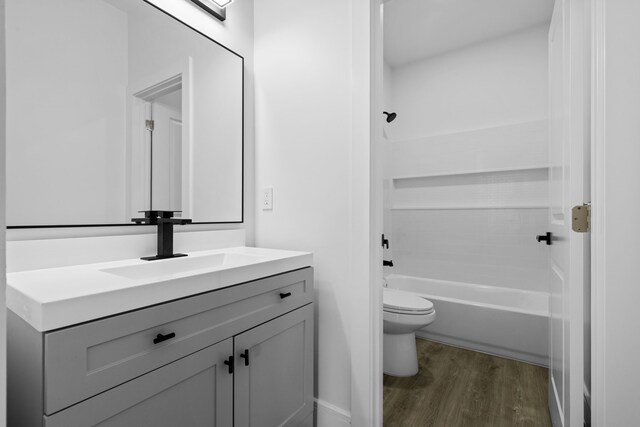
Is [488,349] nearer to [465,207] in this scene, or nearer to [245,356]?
[465,207]

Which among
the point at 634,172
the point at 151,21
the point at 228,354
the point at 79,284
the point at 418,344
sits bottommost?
the point at 418,344

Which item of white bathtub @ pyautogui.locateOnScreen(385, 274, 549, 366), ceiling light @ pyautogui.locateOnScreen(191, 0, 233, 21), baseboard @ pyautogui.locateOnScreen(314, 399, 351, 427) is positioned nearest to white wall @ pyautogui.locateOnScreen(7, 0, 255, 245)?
ceiling light @ pyautogui.locateOnScreen(191, 0, 233, 21)

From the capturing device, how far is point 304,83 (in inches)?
60.3

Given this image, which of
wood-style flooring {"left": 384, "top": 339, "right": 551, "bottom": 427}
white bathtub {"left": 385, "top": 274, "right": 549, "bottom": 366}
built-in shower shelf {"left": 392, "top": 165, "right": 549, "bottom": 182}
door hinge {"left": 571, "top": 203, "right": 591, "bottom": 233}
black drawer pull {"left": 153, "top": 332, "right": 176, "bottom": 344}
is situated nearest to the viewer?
black drawer pull {"left": 153, "top": 332, "right": 176, "bottom": 344}

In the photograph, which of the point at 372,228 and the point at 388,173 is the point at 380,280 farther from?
the point at 388,173

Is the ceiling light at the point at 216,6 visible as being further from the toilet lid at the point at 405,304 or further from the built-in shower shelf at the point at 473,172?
the built-in shower shelf at the point at 473,172

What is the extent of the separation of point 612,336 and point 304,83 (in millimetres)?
1503

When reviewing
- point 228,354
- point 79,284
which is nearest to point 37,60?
point 79,284

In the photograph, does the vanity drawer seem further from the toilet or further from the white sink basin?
the toilet

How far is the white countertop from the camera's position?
63 centimetres

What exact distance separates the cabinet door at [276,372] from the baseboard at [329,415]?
159mm

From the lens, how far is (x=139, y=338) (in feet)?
2.51

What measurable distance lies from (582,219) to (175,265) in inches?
56.0

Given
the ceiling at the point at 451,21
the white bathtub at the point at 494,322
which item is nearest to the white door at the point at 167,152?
the ceiling at the point at 451,21
